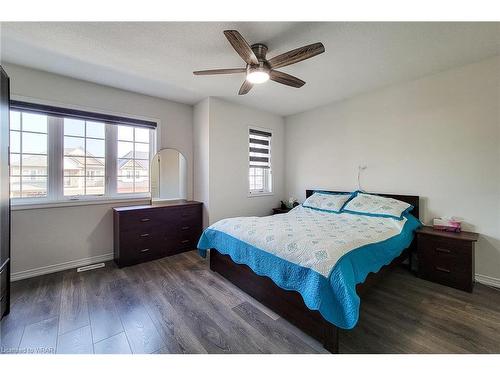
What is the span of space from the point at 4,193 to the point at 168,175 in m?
1.99

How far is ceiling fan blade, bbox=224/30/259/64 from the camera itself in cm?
147

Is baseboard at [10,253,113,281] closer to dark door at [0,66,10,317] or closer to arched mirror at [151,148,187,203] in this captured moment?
dark door at [0,66,10,317]

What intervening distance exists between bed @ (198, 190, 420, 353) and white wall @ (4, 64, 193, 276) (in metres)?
1.68

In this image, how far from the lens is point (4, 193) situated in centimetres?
169

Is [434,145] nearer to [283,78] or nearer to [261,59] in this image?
[283,78]

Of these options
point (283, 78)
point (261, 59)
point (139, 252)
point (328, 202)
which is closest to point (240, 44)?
point (261, 59)

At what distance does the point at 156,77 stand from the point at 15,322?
9.31 ft

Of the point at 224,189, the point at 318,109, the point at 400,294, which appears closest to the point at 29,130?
the point at 224,189

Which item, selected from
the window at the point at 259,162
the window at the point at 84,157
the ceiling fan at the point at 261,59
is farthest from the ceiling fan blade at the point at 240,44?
the window at the point at 84,157

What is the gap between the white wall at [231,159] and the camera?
11.2ft

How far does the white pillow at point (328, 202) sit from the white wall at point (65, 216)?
276cm

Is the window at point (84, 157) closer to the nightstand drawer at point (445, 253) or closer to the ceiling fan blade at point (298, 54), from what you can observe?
the ceiling fan blade at point (298, 54)
